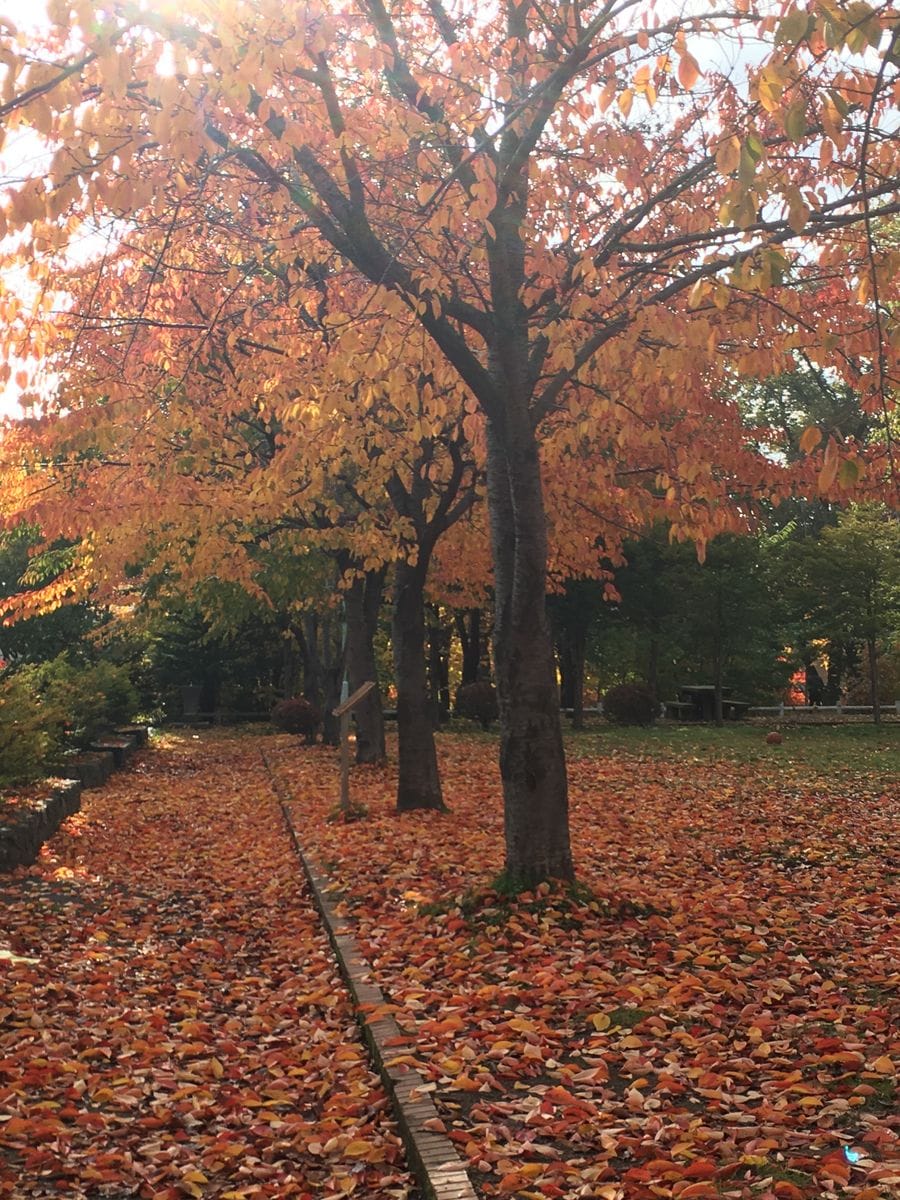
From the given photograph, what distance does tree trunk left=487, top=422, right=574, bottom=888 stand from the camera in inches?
295

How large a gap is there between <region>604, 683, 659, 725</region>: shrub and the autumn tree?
18.9 metres

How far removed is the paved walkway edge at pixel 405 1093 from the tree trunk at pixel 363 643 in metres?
9.41

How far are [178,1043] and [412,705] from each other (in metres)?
7.44

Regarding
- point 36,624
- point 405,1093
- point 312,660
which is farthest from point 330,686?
point 405,1093

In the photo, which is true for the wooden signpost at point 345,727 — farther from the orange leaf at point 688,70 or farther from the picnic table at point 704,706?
the picnic table at point 704,706

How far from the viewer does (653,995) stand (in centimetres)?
565

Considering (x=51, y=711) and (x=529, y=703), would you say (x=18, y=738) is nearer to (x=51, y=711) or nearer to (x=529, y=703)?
(x=51, y=711)

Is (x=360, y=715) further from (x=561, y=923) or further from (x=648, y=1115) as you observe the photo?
(x=648, y=1115)

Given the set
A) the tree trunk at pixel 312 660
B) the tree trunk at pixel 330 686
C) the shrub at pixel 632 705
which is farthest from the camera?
the shrub at pixel 632 705

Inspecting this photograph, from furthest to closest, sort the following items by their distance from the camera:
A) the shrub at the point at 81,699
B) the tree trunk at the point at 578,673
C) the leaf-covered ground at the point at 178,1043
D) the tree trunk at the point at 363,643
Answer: the tree trunk at the point at 578,673 < the tree trunk at the point at 363,643 < the shrub at the point at 81,699 < the leaf-covered ground at the point at 178,1043

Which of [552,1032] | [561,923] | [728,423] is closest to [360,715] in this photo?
[728,423]

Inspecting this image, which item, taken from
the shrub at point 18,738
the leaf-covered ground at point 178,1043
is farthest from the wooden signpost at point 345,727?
the shrub at point 18,738

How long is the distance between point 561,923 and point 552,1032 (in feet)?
6.13

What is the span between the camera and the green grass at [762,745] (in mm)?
18859
